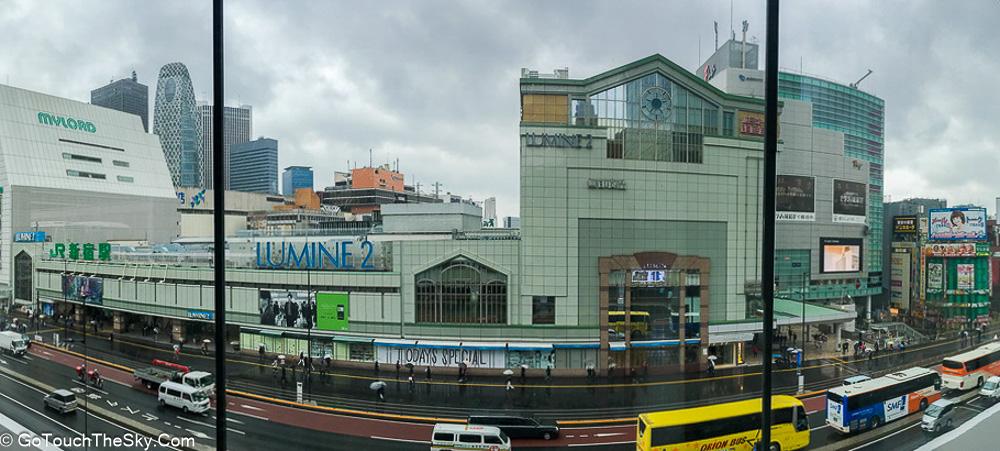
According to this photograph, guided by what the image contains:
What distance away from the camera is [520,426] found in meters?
7.17

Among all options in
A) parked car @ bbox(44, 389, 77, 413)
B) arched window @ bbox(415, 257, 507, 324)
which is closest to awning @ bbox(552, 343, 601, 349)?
arched window @ bbox(415, 257, 507, 324)

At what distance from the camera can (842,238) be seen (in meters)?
16.4

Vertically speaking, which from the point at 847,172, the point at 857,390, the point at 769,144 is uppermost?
the point at 847,172

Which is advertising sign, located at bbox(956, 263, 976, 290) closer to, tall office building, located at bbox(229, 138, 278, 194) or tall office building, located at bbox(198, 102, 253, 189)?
tall office building, located at bbox(198, 102, 253, 189)

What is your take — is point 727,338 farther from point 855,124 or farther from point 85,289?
point 85,289

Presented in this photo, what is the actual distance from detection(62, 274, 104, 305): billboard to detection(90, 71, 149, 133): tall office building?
6.51 meters

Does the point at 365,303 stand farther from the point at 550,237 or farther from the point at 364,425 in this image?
the point at 550,237

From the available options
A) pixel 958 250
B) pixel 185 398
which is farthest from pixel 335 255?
pixel 958 250

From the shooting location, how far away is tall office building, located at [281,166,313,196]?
39.6 meters

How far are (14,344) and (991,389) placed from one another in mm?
17158

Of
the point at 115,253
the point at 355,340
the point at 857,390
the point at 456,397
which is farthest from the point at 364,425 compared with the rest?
the point at 115,253

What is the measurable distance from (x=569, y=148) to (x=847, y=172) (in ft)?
40.7

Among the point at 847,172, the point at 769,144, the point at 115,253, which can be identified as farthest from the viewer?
the point at 847,172

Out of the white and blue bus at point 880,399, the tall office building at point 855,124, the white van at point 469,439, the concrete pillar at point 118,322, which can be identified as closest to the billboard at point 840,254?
the tall office building at point 855,124
